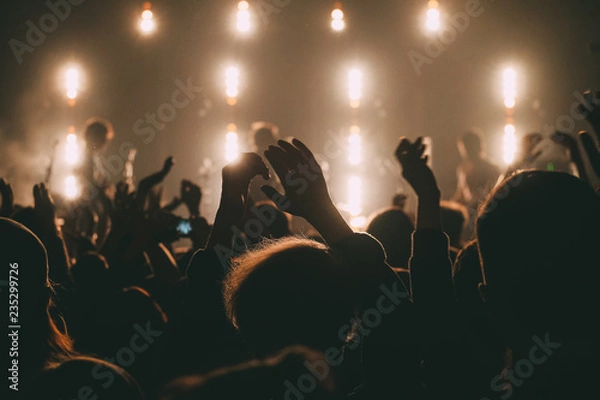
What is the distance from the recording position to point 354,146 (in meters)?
15.6

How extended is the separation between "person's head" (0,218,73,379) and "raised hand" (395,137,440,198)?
1.25 metres

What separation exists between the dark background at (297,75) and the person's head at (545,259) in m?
8.05

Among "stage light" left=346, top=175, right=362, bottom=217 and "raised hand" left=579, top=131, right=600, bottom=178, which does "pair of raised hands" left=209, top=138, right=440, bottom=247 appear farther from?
"stage light" left=346, top=175, right=362, bottom=217

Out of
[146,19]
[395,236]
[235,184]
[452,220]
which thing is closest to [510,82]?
[146,19]

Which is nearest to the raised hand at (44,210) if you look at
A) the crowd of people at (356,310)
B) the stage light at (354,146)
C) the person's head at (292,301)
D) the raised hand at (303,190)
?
the crowd of people at (356,310)

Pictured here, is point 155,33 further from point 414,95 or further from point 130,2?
point 414,95

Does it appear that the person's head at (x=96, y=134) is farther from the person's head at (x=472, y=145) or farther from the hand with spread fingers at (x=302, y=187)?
the hand with spread fingers at (x=302, y=187)

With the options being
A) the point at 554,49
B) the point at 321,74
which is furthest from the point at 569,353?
the point at 321,74

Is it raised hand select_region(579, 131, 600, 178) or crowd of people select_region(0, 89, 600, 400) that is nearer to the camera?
crowd of people select_region(0, 89, 600, 400)

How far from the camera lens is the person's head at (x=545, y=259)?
4.39 ft

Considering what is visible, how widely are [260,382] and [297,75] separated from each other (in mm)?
14470

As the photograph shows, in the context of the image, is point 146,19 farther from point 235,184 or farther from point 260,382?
point 260,382

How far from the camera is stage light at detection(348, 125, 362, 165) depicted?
51.3ft

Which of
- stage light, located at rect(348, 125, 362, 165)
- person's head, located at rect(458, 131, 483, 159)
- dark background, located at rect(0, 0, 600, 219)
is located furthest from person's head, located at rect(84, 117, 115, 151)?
stage light, located at rect(348, 125, 362, 165)
